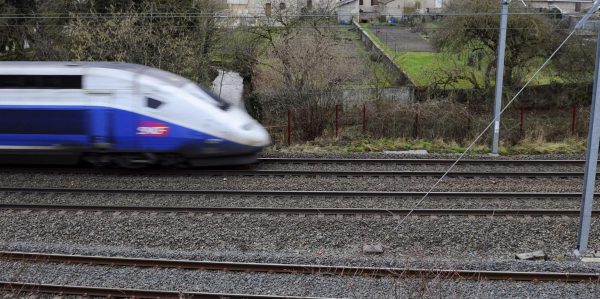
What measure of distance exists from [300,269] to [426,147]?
11.3 metres

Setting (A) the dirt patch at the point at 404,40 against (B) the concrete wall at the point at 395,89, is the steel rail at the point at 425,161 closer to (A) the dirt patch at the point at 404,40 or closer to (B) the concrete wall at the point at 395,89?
(B) the concrete wall at the point at 395,89

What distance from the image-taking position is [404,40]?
43.7 m

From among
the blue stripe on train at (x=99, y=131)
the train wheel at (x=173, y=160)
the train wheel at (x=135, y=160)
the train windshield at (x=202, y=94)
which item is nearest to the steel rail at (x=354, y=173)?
the train wheel at (x=173, y=160)

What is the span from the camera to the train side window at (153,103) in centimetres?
1337

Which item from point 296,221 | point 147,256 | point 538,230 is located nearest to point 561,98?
point 538,230

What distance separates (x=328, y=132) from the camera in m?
20.7

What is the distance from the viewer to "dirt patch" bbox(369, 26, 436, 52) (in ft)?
129

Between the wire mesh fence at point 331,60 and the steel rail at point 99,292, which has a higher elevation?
the wire mesh fence at point 331,60

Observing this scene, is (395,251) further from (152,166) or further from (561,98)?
(561,98)

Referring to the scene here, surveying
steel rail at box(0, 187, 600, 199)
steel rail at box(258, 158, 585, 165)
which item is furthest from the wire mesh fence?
steel rail at box(0, 187, 600, 199)

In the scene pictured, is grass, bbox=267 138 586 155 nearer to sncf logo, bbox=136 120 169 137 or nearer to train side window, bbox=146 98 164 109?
sncf logo, bbox=136 120 169 137

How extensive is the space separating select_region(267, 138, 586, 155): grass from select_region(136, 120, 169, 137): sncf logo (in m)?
5.05

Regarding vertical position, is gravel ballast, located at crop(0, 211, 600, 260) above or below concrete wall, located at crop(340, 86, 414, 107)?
below

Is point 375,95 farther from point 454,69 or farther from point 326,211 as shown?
point 326,211
